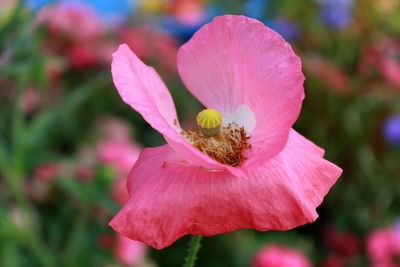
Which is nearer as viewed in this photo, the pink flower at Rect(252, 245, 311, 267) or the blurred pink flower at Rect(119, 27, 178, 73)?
the pink flower at Rect(252, 245, 311, 267)

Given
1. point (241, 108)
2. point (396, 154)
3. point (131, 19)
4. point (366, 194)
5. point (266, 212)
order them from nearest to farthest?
point (266, 212), point (241, 108), point (366, 194), point (396, 154), point (131, 19)

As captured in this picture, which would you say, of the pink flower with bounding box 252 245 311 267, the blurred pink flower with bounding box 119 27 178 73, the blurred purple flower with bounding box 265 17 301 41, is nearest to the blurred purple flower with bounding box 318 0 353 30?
the blurred purple flower with bounding box 265 17 301 41

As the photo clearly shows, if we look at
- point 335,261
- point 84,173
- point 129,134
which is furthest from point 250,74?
point 129,134

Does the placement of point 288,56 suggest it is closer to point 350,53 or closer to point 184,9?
point 350,53

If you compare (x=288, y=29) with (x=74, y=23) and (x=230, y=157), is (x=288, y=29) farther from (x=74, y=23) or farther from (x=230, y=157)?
(x=230, y=157)

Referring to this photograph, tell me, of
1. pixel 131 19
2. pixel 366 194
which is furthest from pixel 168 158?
pixel 131 19

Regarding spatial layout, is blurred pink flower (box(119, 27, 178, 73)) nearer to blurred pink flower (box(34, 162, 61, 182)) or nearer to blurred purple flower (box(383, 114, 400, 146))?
blurred pink flower (box(34, 162, 61, 182))
